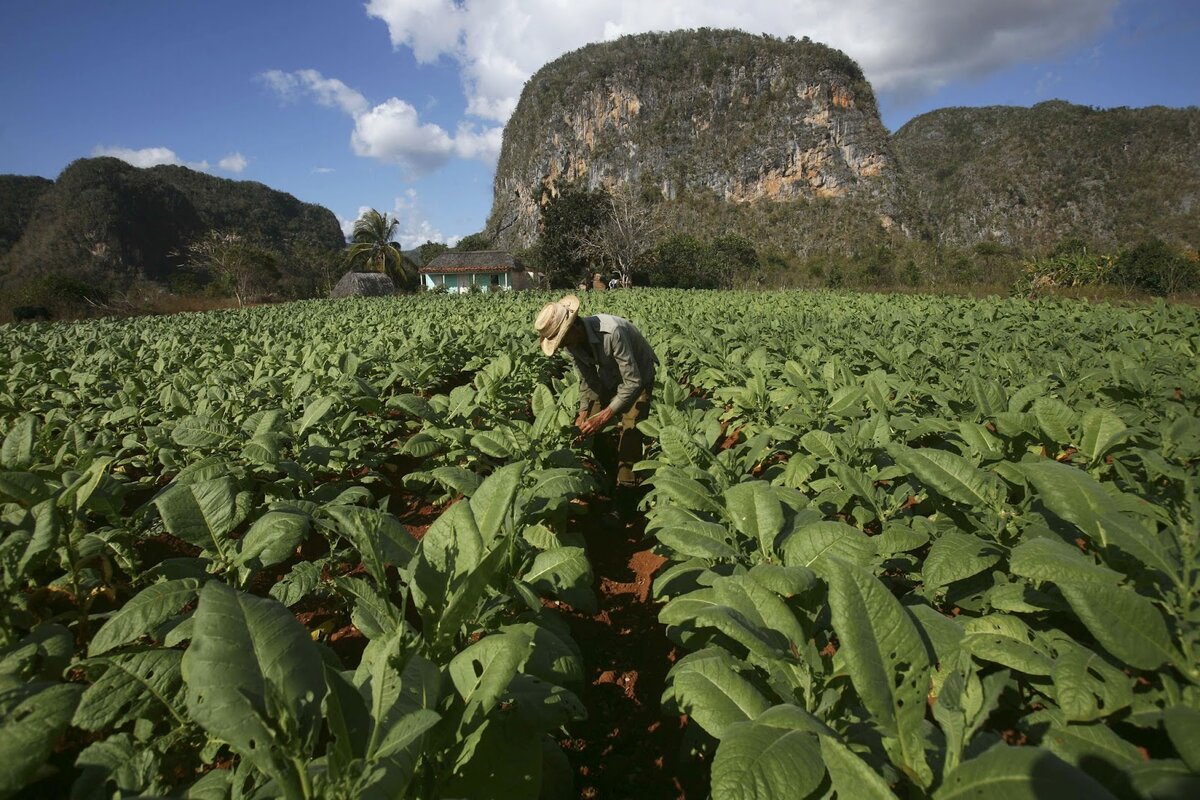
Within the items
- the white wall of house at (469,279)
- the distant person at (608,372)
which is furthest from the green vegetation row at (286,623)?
the white wall of house at (469,279)

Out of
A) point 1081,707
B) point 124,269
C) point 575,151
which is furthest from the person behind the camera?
→ point 575,151

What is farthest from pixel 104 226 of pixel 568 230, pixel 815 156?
pixel 815 156

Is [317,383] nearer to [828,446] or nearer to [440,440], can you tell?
[440,440]

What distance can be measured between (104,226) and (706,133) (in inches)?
3738

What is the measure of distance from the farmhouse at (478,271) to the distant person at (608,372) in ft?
197

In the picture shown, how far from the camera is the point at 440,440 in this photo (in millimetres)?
3426

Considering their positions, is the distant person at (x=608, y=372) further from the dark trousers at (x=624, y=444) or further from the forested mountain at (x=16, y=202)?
the forested mountain at (x=16, y=202)

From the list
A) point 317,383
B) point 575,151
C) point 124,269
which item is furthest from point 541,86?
point 317,383

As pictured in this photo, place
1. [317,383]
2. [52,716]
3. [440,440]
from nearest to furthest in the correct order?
[52,716], [440,440], [317,383]

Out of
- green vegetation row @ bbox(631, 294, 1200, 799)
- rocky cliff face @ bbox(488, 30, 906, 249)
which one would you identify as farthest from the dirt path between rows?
rocky cliff face @ bbox(488, 30, 906, 249)

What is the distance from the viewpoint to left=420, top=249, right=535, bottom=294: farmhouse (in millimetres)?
63188

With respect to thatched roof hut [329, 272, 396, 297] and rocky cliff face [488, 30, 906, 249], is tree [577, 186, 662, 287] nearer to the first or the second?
thatched roof hut [329, 272, 396, 297]

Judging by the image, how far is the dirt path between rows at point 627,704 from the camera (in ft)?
6.39

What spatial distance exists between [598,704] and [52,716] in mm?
1816
